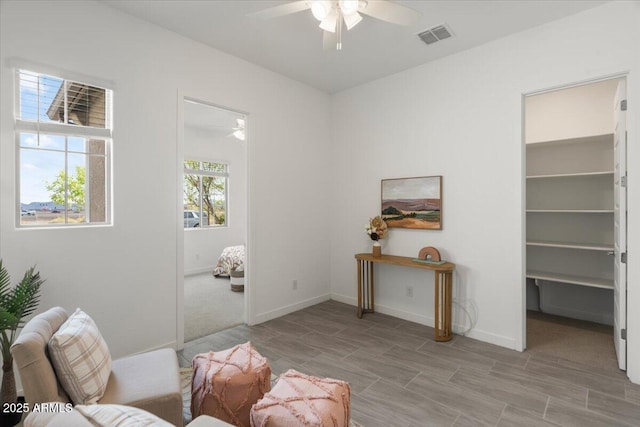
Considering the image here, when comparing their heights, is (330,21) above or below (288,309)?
above

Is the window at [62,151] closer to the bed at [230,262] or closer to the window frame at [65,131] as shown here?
the window frame at [65,131]

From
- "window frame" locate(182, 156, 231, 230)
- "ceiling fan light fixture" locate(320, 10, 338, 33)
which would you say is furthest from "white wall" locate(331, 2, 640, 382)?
"window frame" locate(182, 156, 231, 230)

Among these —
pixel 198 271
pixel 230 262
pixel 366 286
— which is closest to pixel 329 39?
pixel 366 286

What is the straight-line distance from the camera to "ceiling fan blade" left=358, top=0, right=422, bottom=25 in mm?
2082

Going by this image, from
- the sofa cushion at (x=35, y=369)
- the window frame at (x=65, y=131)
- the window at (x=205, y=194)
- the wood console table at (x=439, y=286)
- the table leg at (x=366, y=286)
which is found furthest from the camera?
the window at (x=205, y=194)

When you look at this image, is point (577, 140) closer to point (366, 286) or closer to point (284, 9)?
point (366, 286)

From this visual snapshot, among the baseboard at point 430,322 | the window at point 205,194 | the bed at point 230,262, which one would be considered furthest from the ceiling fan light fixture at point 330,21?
the window at point 205,194

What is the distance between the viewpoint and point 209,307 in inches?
176

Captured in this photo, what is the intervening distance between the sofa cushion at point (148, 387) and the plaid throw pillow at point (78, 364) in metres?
0.08

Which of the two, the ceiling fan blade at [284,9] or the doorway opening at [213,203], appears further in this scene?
the doorway opening at [213,203]

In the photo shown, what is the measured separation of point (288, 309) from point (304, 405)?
266cm

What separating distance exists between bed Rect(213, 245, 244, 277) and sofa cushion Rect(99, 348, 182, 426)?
3473 mm

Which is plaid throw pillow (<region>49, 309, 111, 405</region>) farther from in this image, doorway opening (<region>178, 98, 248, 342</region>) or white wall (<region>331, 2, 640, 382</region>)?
doorway opening (<region>178, 98, 248, 342</region>)

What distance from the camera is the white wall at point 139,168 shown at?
2395mm
